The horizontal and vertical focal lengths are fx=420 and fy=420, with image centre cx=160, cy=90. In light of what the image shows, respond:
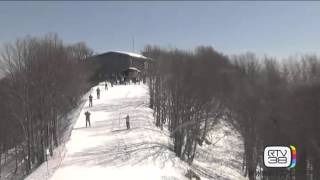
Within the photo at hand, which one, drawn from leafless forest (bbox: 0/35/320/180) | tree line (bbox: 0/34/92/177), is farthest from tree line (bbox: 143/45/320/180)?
tree line (bbox: 0/34/92/177)

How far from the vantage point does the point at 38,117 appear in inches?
1422

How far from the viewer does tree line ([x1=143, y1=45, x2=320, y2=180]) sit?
3912 centimetres

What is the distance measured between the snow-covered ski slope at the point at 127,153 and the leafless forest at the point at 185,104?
220 centimetres

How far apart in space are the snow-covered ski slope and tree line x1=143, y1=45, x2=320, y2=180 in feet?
7.04

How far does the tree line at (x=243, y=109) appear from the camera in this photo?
128 feet

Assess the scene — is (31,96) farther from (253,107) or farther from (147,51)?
(147,51)

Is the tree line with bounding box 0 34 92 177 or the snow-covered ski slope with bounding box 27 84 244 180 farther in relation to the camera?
the tree line with bounding box 0 34 92 177

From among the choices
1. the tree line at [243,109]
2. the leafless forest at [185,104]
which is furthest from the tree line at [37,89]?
the tree line at [243,109]

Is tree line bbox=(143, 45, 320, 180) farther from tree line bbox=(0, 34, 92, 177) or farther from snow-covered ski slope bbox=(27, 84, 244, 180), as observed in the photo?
tree line bbox=(0, 34, 92, 177)

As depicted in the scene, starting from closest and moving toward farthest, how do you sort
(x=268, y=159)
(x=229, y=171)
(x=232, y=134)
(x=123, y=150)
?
1. (x=268, y=159)
2. (x=123, y=150)
3. (x=229, y=171)
4. (x=232, y=134)

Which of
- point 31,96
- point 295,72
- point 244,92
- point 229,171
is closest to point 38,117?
point 31,96

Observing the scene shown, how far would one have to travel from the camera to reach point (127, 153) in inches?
1265

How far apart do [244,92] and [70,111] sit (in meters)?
22.7

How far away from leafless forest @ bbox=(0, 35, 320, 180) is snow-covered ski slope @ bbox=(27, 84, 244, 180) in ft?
7.21
